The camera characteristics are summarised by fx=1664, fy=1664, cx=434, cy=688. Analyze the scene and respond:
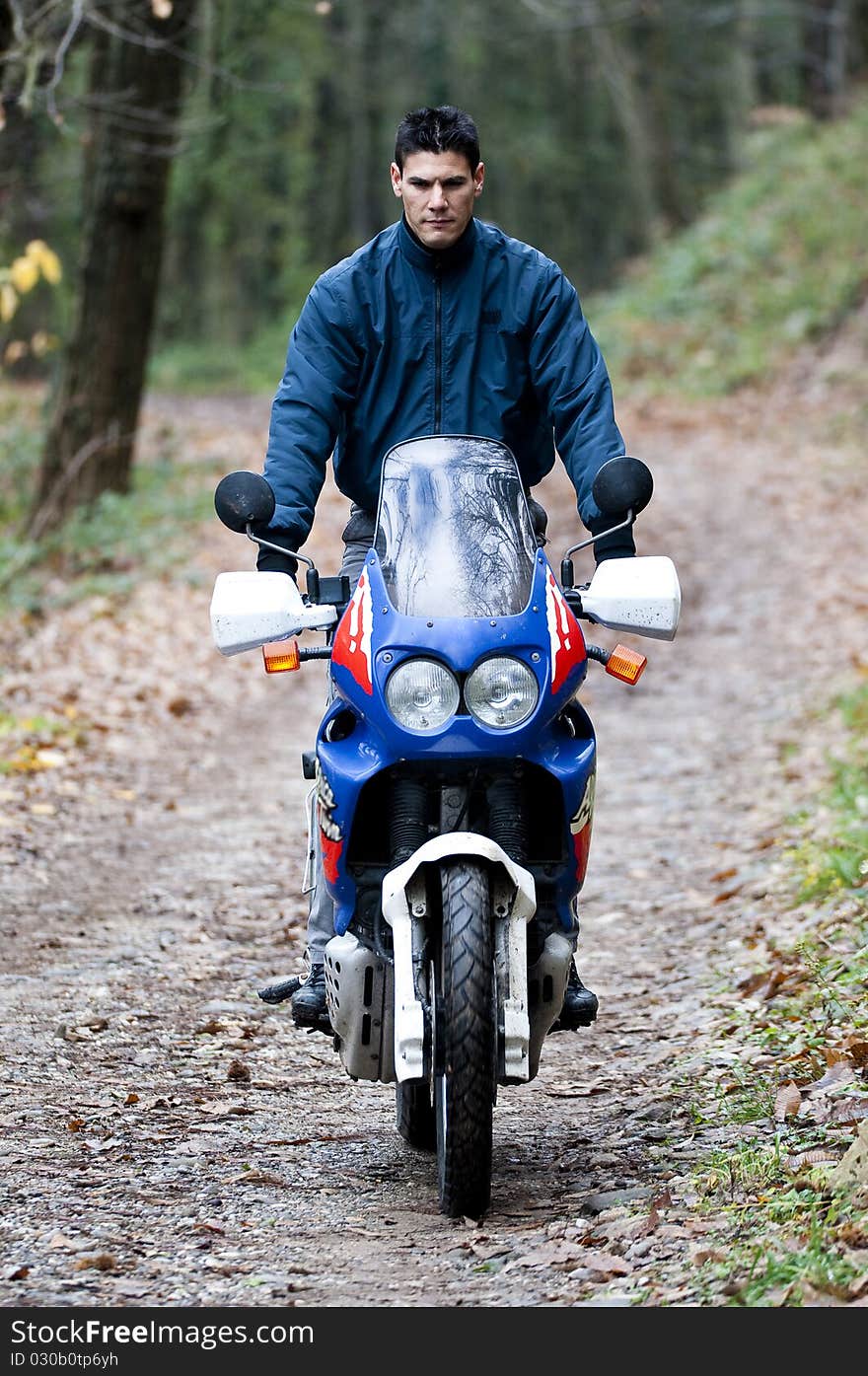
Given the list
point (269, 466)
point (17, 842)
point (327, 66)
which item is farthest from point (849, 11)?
point (269, 466)

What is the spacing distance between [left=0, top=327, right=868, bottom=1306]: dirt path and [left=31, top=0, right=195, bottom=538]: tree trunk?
7.42 ft

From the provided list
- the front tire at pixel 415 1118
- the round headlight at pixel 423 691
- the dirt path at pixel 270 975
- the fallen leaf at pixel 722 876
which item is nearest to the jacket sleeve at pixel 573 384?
the round headlight at pixel 423 691

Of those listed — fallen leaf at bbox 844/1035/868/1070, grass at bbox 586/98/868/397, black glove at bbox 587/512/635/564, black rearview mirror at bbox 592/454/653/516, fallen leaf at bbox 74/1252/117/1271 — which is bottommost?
fallen leaf at bbox 74/1252/117/1271

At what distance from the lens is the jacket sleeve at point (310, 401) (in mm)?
4270

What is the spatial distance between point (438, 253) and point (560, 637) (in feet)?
3.75

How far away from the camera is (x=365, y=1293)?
3.43 metres

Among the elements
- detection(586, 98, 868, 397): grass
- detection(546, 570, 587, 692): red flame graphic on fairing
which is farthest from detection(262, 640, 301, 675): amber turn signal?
detection(586, 98, 868, 397): grass

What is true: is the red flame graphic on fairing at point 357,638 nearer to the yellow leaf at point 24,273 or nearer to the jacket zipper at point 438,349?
the jacket zipper at point 438,349

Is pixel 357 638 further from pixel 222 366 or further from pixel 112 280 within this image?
pixel 222 366

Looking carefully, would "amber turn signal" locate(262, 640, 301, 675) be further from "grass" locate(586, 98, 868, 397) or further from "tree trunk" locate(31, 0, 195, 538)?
"grass" locate(586, 98, 868, 397)

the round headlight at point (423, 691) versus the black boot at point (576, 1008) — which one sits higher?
the round headlight at point (423, 691)

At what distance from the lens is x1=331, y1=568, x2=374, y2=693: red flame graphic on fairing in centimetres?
377

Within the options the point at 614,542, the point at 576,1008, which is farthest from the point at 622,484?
the point at 576,1008
